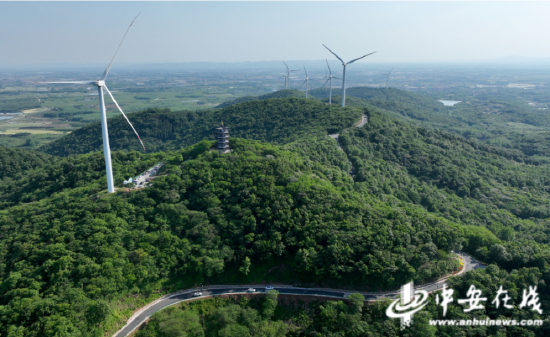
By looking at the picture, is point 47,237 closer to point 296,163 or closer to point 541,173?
point 296,163

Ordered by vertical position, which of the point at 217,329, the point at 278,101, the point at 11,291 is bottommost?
the point at 217,329

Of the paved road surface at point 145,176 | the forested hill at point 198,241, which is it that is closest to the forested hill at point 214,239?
the forested hill at point 198,241

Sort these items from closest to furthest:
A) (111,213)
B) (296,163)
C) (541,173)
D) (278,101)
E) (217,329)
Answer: (217,329)
(111,213)
(296,163)
(541,173)
(278,101)

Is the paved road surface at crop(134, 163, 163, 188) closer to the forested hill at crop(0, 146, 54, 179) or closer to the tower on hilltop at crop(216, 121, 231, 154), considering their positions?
the tower on hilltop at crop(216, 121, 231, 154)

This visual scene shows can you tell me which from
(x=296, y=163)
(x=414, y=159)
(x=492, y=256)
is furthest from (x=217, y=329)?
(x=414, y=159)

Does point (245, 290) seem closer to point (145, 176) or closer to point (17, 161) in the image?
point (145, 176)
